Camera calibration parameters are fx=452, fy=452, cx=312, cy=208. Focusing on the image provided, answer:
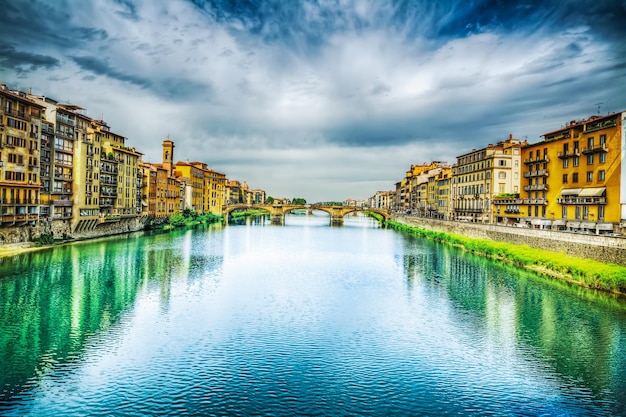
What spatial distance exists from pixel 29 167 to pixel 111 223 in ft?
82.4

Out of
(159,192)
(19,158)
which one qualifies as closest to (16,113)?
(19,158)

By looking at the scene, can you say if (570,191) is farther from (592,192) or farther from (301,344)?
(301,344)

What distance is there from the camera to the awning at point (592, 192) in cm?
4931

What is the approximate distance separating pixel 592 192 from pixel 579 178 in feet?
13.1

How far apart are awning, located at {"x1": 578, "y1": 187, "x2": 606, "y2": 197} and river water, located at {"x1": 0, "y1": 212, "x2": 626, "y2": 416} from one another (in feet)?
48.3

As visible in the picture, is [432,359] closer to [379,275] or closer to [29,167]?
[379,275]

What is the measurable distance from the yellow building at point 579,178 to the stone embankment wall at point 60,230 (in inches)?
2524

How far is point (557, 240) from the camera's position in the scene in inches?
1876

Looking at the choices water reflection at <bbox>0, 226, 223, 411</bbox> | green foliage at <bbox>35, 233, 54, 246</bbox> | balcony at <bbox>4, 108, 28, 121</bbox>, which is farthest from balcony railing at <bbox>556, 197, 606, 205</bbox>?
balcony at <bbox>4, 108, 28, 121</bbox>

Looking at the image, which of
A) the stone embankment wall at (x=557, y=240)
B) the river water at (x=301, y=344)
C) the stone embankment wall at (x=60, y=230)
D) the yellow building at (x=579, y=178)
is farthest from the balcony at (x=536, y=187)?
the stone embankment wall at (x=60, y=230)

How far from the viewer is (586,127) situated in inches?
2099

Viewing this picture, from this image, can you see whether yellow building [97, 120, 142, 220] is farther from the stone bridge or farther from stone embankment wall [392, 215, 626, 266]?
the stone bridge

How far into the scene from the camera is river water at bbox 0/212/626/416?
57.9ft

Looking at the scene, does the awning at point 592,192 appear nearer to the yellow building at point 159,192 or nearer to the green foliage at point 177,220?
the yellow building at point 159,192
